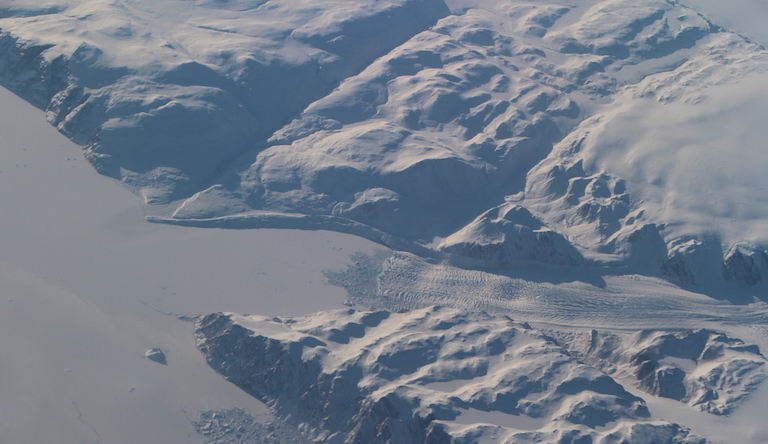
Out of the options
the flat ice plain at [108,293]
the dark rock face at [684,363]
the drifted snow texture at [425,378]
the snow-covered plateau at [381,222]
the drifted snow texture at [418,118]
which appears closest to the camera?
the drifted snow texture at [425,378]

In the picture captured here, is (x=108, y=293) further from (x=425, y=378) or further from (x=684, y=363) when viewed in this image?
(x=684, y=363)

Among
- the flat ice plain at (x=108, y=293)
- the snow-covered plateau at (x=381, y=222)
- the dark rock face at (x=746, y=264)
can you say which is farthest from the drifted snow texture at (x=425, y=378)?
the dark rock face at (x=746, y=264)

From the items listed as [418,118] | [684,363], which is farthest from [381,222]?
[684,363]

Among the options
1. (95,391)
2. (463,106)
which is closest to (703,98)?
(463,106)

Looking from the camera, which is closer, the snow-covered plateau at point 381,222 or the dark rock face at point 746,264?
the snow-covered plateau at point 381,222

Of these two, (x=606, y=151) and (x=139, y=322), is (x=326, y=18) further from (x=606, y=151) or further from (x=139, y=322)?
(x=139, y=322)

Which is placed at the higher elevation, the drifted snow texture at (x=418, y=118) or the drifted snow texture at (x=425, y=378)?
the drifted snow texture at (x=418, y=118)

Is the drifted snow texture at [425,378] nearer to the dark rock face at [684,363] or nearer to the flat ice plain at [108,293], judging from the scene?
the dark rock face at [684,363]

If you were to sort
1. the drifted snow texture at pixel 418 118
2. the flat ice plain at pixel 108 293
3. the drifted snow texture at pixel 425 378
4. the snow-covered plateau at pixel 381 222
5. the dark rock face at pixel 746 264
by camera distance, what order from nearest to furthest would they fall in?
1. the drifted snow texture at pixel 425 378
2. the snow-covered plateau at pixel 381 222
3. the flat ice plain at pixel 108 293
4. the dark rock face at pixel 746 264
5. the drifted snow texture at pixel 418 118
